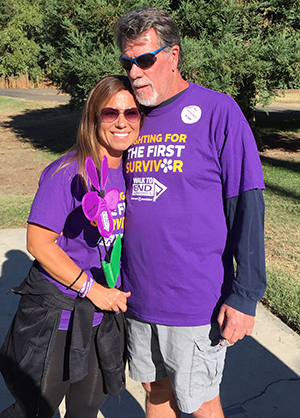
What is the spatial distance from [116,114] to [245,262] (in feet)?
2.82

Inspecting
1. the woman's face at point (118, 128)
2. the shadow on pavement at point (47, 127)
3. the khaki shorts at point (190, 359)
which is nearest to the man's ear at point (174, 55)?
the woman's face at point (118, 128)

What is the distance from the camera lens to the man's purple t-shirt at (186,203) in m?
1.76

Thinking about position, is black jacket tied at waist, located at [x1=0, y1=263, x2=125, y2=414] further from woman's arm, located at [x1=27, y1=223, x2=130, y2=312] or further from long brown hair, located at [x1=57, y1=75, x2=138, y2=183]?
long brown hair, located at [x1=57, y1=75, x2=138, y2=183]

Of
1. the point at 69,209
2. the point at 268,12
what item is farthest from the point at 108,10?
the point at 69,209

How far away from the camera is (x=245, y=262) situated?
5.76 feet

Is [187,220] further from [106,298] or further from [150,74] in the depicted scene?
[150,74]

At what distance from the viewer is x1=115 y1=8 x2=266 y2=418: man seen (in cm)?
175

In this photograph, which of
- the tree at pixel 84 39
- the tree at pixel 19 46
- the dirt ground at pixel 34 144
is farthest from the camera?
the tree at pixel 19 46

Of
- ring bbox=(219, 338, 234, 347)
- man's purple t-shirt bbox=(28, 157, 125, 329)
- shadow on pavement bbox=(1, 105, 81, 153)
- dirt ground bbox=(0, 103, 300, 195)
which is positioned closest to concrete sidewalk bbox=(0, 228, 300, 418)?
ring bbox=(219, 338, 234, 347)

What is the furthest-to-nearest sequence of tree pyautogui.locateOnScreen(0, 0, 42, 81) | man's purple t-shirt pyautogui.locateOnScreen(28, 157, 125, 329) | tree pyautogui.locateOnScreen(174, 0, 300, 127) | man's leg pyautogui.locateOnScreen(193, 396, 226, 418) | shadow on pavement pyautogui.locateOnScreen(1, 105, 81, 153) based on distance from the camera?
1. tree pyautogui.locateOnScreen(0, 0, 42, 81)
2. shadow on pavement pyautogui.locateOnScreen(1, 105, 81, 153)
3. tree pyautogui.locateOnScreen(174, 0, 300, 127)
4. man's leg pyautogui.locateOnScreen(193, 396, 226, 418)
5. man's purple t-shirt pyautogui.locateOnScreen(28, 157, 125, 329)

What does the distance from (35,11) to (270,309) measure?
40.9 meters

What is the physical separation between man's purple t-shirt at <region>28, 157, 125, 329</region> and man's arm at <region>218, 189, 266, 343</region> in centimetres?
55

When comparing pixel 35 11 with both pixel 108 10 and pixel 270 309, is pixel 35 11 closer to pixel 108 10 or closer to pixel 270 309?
pixel 108 10

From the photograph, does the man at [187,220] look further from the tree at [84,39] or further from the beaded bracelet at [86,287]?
the tree at [84,39]
